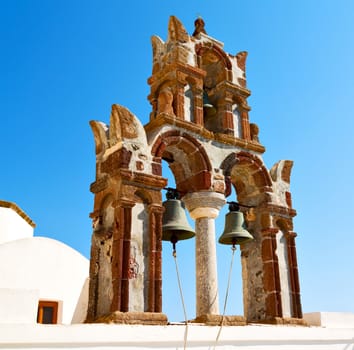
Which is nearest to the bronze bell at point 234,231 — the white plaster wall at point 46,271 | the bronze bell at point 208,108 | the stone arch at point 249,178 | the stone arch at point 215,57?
the stone arch at point 249,178

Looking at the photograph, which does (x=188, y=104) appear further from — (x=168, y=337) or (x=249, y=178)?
(x=168, y=337)

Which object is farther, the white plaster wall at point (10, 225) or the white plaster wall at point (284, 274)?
the white plaster wall at point (10, 225)

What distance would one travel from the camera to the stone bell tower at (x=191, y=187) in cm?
513

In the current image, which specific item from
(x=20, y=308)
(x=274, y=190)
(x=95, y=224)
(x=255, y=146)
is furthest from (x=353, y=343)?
(x=20, y=308)

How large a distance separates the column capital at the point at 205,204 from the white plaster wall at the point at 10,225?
6.57 meters

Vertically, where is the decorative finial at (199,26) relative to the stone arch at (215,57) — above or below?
above

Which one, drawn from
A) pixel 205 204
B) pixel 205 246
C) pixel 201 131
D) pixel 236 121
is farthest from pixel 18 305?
pixel 236 121

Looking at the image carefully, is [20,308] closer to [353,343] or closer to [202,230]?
[202,230]

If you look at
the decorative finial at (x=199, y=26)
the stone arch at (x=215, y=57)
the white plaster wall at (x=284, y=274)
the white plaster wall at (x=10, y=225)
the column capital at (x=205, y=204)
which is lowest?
the white plaster wall at (x=284, y=274)

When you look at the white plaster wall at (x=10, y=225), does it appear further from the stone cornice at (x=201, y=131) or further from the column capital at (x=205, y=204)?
the column capital at (x=205, y=204)

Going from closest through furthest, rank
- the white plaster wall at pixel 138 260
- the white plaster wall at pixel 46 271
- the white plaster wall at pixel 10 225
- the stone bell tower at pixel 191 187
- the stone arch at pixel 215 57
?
1. the white plaster wall at pixel 138 260
2. the stone bell tower at pixel 191 187
3. the stone arch at pixel 215 57
4. the white plaster wall at pixel 46 271
5. the white plaster wall at pixel 10 225

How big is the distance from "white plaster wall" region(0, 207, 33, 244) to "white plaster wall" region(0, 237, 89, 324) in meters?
2.17

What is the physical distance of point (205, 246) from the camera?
575 centimetres

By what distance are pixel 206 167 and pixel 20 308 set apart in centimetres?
297
